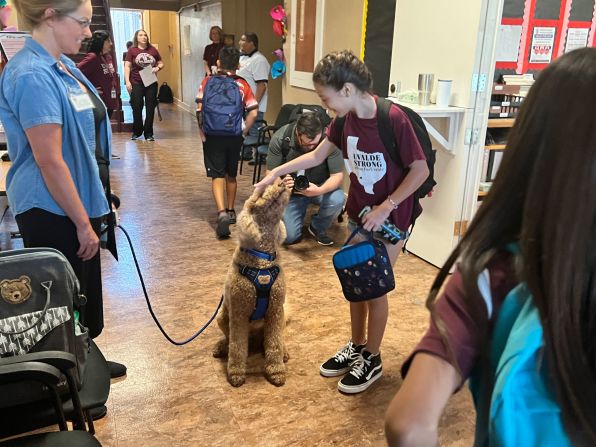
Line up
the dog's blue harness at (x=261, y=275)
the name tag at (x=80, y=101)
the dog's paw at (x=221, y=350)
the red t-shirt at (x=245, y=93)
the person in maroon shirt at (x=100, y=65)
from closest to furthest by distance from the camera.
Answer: the name tag at (x=80, y=101) → the dog's blue harness at (x=261, y=275) → the dog's paw at (x=221, y=350) → the red t-shirt at (x=245, y=93) → the person in maroon shirt at (x=100, y=65)

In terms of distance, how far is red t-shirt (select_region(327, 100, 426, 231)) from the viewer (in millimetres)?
1959

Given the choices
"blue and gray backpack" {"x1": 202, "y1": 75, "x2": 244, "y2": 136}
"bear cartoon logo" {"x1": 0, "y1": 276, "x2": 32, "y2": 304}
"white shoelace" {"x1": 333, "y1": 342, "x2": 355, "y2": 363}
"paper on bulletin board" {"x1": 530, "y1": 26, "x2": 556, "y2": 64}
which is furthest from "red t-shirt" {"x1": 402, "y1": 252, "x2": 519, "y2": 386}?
"blue and gray backpack" {"x1": 202, "y1": 75, "x2": 244, "y2": 136}

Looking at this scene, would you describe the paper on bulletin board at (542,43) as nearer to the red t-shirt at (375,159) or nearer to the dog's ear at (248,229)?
the red t-shirt at (375,159)

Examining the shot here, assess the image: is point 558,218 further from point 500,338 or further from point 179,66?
point 179,66

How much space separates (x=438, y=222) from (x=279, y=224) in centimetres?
169

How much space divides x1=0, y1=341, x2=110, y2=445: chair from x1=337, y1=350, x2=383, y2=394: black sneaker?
1066 mm

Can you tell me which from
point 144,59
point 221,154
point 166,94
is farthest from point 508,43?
point 166,94

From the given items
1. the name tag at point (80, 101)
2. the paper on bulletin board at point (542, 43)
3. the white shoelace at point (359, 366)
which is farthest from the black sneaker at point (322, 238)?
the name tag at point (80, 101)

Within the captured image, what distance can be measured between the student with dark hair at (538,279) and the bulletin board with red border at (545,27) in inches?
118

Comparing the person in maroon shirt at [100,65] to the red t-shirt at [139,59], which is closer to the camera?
the person in maroon shirt at [100,65]

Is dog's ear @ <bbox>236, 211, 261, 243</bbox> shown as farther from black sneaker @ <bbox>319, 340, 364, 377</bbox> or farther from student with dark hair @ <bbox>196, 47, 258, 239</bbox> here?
student with dark hair @ <bbox>196, 47, 258, 239</bbox>

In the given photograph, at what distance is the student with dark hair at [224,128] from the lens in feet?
13.3

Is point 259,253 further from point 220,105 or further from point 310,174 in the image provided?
point 220,105

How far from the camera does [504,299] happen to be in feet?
2.33
